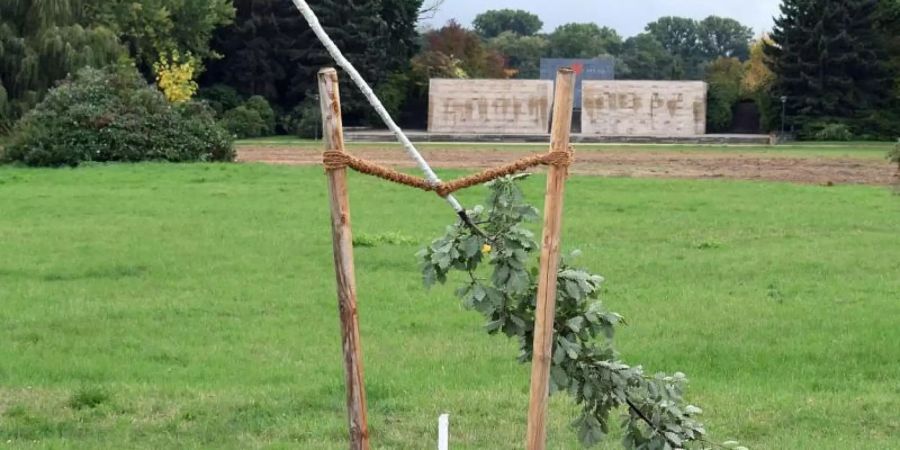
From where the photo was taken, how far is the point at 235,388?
23.7 feet

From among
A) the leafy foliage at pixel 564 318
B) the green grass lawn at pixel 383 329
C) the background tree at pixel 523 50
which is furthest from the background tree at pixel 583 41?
the leafy foliage at pixel 564 318

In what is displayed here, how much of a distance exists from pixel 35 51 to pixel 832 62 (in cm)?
3544

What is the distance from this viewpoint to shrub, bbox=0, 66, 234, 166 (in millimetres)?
29203

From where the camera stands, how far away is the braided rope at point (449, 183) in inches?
150

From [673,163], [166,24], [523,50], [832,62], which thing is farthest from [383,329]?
[523,50]

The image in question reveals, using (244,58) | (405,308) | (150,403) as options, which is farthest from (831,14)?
(150,403)

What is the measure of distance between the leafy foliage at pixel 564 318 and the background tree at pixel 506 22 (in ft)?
457

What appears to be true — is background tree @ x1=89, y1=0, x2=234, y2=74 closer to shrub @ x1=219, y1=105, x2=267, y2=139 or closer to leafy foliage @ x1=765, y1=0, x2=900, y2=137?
shrub @ x1=219, y1=105, x2=267, y2=139

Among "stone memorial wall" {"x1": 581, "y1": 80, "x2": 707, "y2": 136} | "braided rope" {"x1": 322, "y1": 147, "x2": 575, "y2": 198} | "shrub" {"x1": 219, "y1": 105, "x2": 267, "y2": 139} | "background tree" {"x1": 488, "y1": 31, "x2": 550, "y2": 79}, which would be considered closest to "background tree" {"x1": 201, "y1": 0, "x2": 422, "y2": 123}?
"shrub" {"x1": 219, "y1": 105, "x2": 267, "y2": 139}

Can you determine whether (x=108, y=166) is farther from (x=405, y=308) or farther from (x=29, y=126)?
(x=405, y=308)

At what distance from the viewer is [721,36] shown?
14400 centimetres

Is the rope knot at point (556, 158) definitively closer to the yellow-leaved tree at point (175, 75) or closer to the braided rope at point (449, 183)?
the braided rope at point (449, 183)

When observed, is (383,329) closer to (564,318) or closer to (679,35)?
(564,318)

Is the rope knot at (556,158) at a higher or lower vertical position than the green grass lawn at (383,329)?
higher
